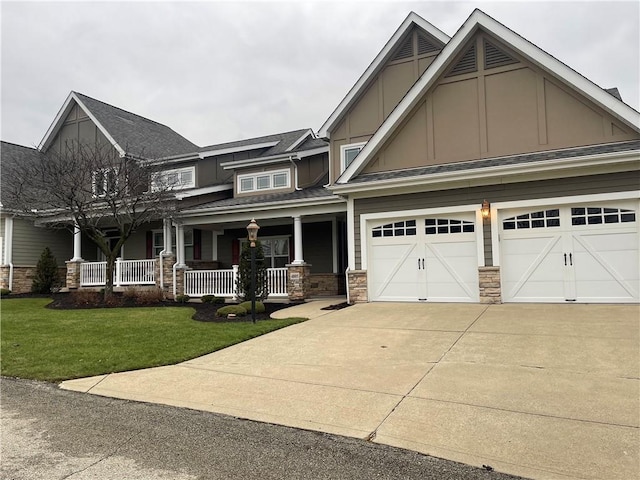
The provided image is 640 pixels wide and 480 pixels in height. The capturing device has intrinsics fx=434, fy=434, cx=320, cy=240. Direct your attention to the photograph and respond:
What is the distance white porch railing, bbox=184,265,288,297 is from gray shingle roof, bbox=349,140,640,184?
14.5 ft

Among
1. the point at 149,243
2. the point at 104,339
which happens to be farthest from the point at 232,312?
the point at 149,243

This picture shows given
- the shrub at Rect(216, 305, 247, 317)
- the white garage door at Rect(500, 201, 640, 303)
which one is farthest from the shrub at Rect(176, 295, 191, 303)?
the white garage door at Rect(500, 201, 640, 303)

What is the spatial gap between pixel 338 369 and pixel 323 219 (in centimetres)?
1069

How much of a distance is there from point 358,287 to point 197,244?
9.01 m

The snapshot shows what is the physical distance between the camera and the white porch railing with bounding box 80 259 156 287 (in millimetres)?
16594

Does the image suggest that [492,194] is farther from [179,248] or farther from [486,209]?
[179,248]

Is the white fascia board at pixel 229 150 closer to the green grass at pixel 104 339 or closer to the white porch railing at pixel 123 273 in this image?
the white porch railing at pixel 123 273

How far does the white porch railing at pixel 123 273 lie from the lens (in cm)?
1659

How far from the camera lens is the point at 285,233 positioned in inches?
702

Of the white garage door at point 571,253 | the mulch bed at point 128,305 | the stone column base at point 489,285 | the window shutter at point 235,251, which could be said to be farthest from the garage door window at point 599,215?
the window shutter at point 235,251

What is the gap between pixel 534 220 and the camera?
1083 centimetres

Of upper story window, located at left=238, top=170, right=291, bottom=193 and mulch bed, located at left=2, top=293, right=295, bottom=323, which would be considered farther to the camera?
upper story window, located at left=238, top=170, right=291, bottom=193

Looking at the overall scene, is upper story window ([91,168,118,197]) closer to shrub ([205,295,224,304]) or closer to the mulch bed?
the mulch bed

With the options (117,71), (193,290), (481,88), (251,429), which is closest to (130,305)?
(193,290)
